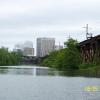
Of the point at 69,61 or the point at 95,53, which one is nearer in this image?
the point at 95,53

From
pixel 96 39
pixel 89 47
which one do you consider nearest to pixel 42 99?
pixel 96 39

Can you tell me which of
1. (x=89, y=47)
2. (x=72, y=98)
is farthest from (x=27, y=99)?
(x=89, y=47)

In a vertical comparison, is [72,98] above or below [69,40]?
below

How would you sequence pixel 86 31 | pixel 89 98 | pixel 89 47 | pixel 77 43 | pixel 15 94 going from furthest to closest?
1. pixel 86 31
2. pixel 77 43
3. pixel 89 47
4. pixel 15 94
5. pixel 89 98

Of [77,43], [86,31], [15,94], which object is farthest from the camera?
[86,31]

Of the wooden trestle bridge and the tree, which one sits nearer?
the wooden trestle bridge

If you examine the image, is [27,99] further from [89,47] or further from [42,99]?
[89,47]

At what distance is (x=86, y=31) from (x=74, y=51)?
11.6 metres

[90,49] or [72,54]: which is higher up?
[90,49]

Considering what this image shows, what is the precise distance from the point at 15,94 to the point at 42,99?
4.24 metres

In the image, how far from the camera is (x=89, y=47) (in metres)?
106

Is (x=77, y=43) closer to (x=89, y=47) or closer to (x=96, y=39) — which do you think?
(x=89, y=47)

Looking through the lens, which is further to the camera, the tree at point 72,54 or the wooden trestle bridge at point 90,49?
the tree at point 72,54

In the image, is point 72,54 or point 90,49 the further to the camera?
point 72,54
